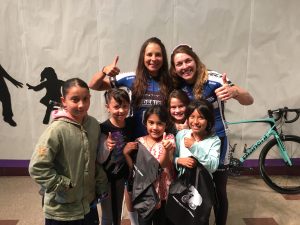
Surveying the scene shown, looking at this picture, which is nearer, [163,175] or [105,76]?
[163,175]

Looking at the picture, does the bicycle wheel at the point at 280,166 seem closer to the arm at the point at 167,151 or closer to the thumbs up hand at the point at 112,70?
the arm at the point at 167,151

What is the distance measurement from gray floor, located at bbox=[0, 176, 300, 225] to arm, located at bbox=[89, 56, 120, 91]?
48.0 inches

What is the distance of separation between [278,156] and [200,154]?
1.96 metres

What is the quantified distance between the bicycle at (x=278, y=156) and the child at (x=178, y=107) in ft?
4.57

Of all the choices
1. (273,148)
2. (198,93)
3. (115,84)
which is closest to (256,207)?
(273,148)

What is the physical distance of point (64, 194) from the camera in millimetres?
1494

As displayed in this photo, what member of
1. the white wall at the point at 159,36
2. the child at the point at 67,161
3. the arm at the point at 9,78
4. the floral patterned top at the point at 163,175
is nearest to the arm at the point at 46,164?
the child at the point at 67,161

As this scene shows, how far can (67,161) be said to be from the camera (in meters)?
1.49

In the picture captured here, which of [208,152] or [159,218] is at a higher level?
[208,152]

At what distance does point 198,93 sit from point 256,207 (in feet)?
4.95

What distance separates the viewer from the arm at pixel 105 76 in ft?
5.89

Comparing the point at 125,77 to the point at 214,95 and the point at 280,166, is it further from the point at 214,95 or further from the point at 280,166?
the point at 280,166

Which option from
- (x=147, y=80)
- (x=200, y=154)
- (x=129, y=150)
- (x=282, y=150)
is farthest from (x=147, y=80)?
(x=282, y=150)

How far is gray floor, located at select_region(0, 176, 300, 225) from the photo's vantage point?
8.09 feet
